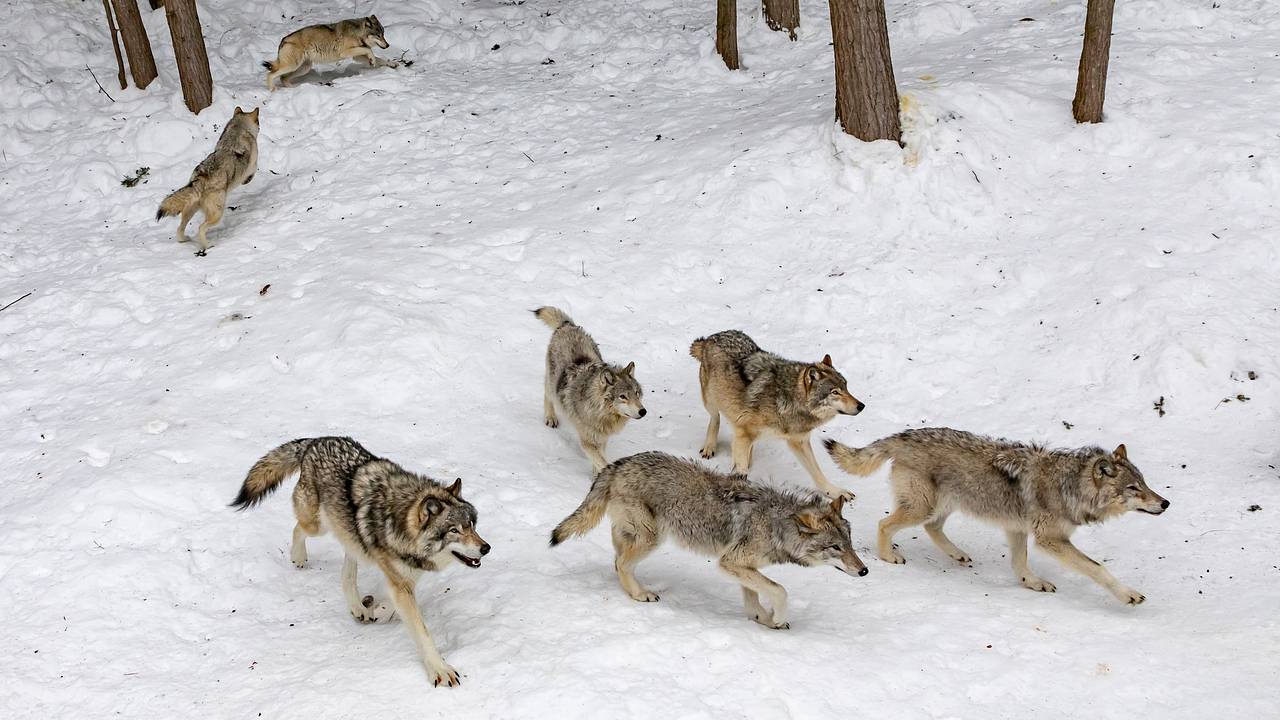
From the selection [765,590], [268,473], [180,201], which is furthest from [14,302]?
[765,590]

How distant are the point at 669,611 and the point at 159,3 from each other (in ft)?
59.8

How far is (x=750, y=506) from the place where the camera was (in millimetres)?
7566

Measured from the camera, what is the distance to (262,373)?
10.6 m

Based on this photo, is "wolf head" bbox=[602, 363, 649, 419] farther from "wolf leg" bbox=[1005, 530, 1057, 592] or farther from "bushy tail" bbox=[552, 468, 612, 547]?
"wolf leg" bbox=[1005, 530, 1057, 592]

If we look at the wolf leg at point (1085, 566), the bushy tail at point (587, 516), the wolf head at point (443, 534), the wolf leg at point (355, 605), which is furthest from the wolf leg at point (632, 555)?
the wolf leg at point (1085, 566)

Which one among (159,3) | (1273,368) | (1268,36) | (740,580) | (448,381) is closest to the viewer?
(740,580)

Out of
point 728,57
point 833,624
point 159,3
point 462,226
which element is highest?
point 159,3

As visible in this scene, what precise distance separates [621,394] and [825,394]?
6.39ft

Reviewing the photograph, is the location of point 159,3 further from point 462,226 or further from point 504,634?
point 504,634

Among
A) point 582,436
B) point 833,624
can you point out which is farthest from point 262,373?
point 833,624

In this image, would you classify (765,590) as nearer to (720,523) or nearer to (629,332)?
(720,523)

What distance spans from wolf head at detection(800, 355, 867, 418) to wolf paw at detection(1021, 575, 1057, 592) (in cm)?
208

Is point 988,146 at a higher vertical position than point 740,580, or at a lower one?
higher

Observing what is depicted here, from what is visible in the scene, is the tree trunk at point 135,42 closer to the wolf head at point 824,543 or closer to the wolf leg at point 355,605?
the wolf leg at point 355,605
